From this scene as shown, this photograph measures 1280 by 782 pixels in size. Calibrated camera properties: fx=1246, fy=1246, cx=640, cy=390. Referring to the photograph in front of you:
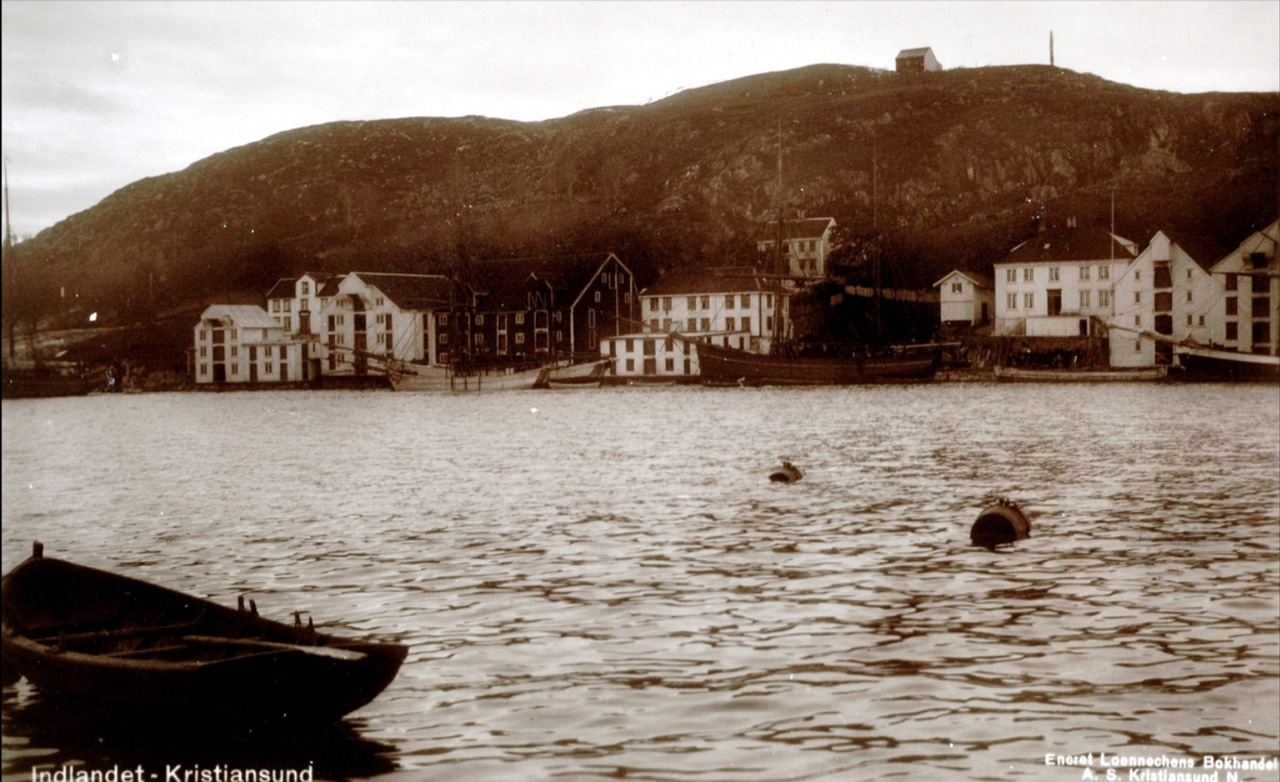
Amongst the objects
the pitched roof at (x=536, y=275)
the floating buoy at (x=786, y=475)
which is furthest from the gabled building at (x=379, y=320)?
the floating buoy at (x=786, y=475)

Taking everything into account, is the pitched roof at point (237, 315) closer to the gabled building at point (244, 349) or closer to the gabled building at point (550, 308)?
the gabled building at point (244, 349)

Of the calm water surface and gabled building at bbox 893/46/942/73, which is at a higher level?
gabled building at bbox 893/46/942/73

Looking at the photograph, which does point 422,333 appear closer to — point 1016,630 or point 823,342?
point 823,342

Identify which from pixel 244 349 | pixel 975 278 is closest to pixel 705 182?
pixel 975 278

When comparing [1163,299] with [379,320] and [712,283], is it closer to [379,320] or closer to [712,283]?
[712,283]

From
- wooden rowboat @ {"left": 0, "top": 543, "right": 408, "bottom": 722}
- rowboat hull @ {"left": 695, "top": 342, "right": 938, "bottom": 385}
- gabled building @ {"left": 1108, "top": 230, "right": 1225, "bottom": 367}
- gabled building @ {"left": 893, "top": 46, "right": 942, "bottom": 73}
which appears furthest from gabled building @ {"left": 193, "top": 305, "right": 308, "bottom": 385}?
gabled building @ {"left": 893, "top": 46, "right": 942, "bottom": 73}

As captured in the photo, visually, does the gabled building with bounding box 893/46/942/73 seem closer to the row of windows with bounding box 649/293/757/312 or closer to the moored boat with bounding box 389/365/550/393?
the row of windows with bounding box 649/293/757/312
